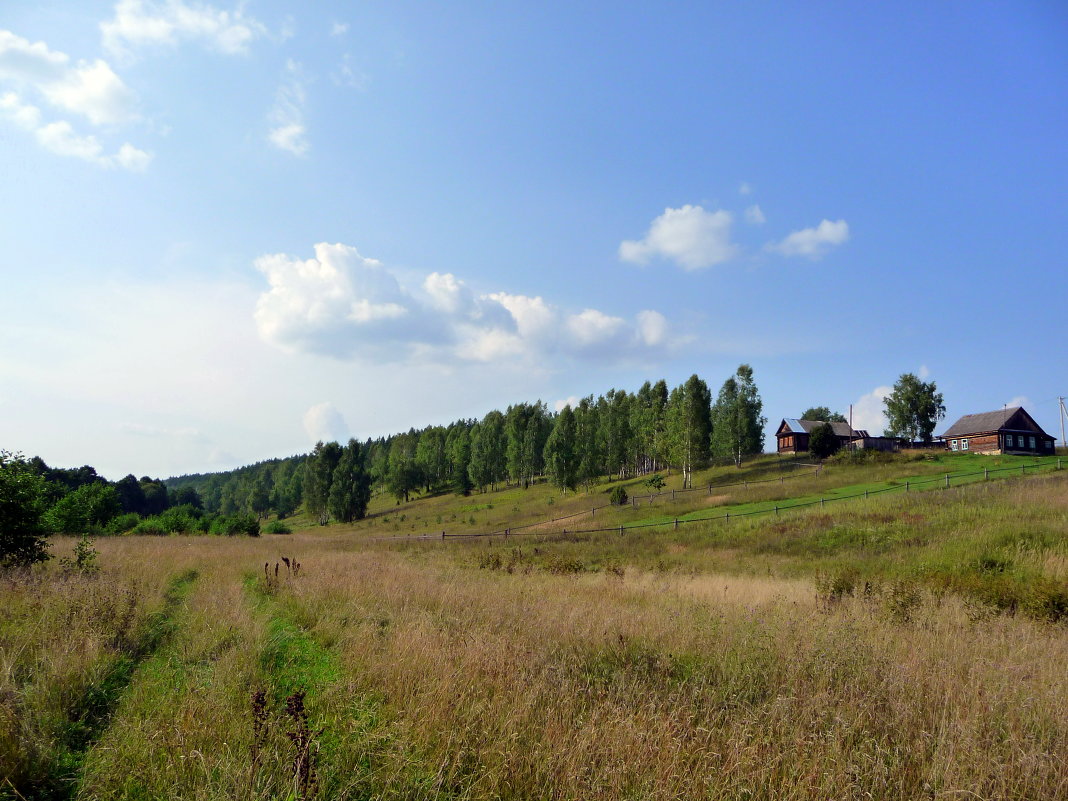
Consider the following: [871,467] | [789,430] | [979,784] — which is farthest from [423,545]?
[789,430]

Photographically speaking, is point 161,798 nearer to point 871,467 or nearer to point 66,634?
point 66,634

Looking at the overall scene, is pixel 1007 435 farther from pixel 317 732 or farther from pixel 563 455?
pixel 317 732

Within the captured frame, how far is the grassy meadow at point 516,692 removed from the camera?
3.61 meters

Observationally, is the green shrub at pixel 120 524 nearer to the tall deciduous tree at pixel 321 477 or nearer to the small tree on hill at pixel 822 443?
the tall deciduous tree at pixel 321 477

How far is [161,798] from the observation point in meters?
3.33

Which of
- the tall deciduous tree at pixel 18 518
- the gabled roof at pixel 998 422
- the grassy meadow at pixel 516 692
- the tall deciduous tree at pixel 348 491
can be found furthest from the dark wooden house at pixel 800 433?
the tall deciduous tree at pixel 18 518

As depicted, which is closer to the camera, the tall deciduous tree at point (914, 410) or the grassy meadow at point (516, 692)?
the grassy meadow at point (516, 692)

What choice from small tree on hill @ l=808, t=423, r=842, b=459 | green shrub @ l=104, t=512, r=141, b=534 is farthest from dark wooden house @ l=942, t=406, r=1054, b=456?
green shrub @ l=104, t=512, r=141, b=534

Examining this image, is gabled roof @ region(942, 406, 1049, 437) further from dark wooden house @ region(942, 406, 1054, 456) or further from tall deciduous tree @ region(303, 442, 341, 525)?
tall deciduous tree @ region(303, 442, 341, 525)

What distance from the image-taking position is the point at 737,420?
74250 millimetres

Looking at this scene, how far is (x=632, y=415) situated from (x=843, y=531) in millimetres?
57221

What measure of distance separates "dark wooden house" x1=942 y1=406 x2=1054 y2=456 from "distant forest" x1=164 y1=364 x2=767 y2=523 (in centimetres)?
2505

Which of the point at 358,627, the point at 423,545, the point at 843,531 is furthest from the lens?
the point at 423,545

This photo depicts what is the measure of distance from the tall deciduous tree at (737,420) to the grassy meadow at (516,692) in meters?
64.4
